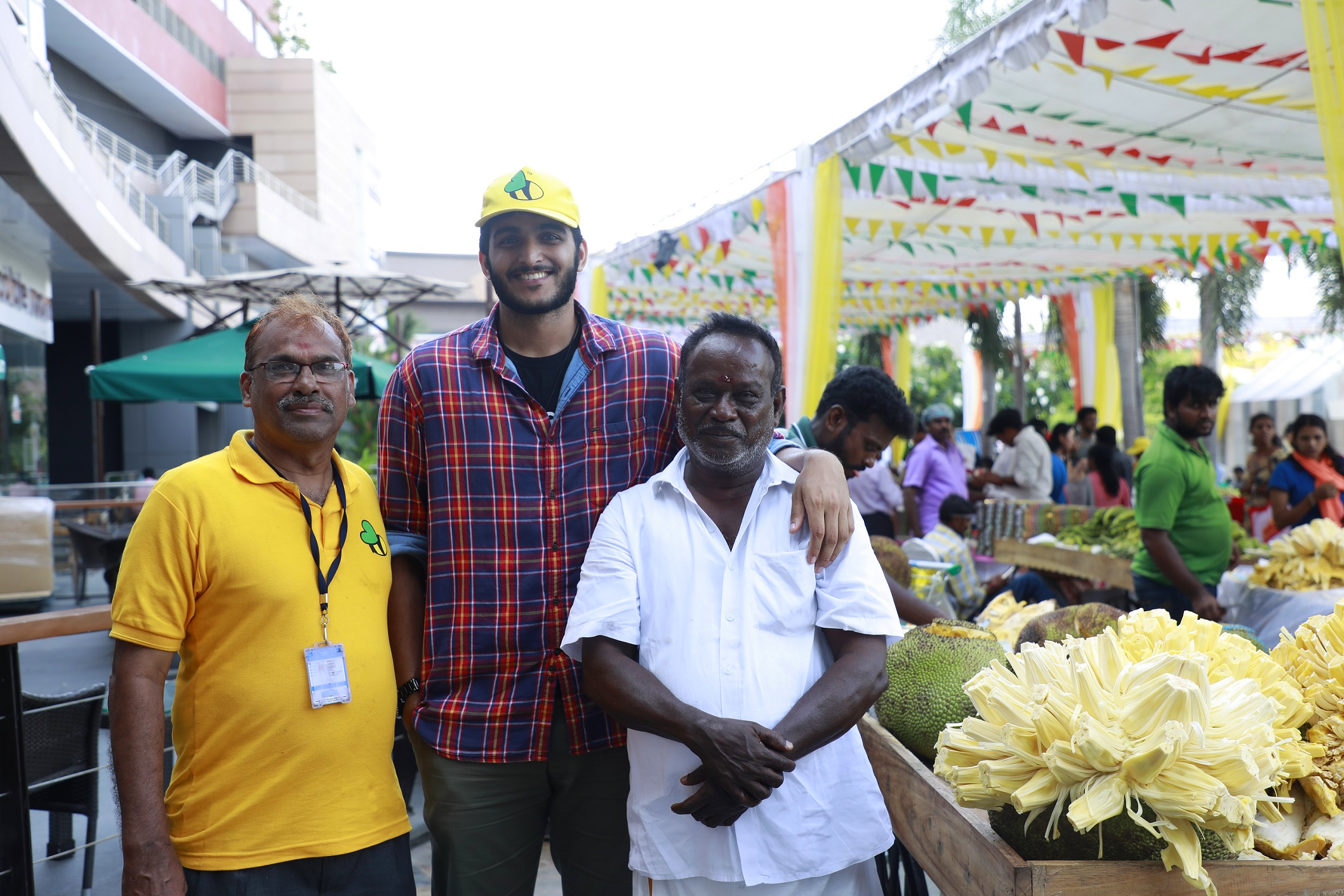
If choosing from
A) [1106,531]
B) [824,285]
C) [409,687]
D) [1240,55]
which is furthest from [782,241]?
[409,687]

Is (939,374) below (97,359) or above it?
above

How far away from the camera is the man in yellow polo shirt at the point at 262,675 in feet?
6.09

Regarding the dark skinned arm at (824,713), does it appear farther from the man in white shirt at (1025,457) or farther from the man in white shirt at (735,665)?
the man in white shirt at (1025,457)

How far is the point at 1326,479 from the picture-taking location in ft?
19.0

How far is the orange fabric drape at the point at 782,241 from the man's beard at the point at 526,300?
11.8 feet

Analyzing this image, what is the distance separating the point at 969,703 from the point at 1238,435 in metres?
28.6

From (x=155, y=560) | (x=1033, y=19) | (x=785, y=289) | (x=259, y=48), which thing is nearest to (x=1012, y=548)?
(x=785, y=289)

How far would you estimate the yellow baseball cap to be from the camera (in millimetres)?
2225

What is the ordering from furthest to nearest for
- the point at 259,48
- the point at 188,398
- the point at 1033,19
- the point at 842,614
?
the point at 259,48 → the point at 188,398 → the point at 1033,19 → the point at 842,614

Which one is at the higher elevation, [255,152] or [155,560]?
[255,152]

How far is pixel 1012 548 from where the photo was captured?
813cm

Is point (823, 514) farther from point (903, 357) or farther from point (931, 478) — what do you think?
point (903, 357)

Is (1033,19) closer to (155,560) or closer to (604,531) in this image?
(604,531)

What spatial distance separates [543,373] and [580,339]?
13 centimetres
